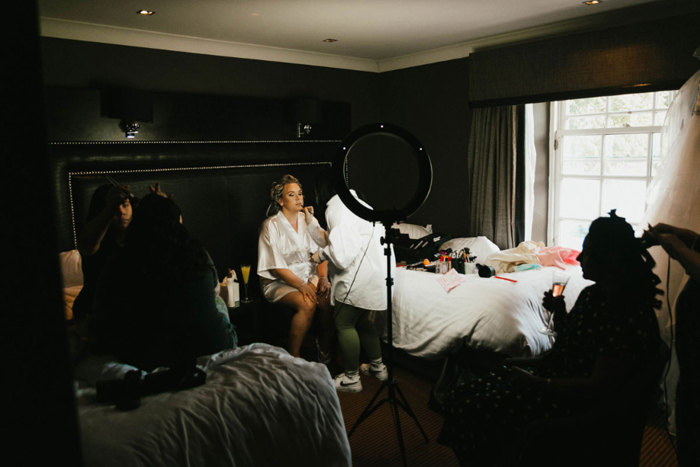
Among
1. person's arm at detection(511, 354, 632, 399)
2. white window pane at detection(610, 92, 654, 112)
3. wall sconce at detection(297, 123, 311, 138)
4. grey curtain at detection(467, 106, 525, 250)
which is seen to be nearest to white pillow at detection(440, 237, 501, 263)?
grey curtain at detection(467, 106, 525, 250)

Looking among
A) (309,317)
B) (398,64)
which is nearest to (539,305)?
(309,317)

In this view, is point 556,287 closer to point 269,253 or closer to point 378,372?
point 378,372

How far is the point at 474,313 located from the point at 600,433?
1414 millimetres

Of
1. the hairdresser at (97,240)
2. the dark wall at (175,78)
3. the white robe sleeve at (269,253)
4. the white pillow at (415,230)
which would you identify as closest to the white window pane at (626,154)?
the white pillow at (415,230)

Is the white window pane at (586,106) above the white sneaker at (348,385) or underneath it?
above

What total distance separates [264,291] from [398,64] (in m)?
2.83

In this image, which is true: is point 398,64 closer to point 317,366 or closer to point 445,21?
point 445,21

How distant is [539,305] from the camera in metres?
3.06

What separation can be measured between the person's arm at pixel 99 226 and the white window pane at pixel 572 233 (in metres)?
3.64

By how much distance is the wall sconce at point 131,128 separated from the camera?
3375 mm

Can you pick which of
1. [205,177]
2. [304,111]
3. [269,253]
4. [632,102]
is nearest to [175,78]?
[205,177]

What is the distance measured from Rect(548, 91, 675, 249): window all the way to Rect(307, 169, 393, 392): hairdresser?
6.90 feet

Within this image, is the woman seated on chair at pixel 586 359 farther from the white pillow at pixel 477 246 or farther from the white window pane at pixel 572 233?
the white window pane at pixel 572 233

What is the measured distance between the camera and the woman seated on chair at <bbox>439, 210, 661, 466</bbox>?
1.49 m
